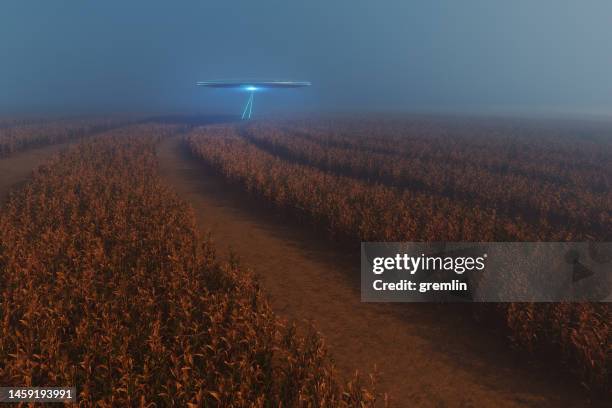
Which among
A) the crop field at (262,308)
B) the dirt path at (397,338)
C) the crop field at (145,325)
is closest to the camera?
the crop field at (145,325)

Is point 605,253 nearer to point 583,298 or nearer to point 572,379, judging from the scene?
point 583,298

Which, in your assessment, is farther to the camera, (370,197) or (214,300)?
(370,197)

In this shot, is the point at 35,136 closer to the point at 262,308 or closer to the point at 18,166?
the point at 18,166

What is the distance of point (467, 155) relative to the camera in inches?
837

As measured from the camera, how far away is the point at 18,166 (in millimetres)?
17734

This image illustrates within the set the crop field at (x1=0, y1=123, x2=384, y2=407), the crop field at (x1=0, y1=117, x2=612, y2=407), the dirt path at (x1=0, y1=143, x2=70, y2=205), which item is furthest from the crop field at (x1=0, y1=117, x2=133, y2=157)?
the crop field at (x1=0, y1=123, x2=384, y2=407)

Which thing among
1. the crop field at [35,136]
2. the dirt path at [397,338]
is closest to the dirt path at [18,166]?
the crop field at [35,136]

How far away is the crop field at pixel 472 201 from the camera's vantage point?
4836 millimetres

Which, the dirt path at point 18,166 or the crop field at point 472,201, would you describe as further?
the dirt path at point 18,166

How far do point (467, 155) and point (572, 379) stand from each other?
18472 mm

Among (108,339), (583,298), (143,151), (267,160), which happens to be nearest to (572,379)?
(583,298)

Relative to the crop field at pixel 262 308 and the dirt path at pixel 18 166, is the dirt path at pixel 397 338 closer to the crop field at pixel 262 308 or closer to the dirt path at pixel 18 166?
the crop field at pixel 262 308

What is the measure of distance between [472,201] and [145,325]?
1080 cm

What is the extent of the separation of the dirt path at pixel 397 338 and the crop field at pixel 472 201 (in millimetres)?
386
